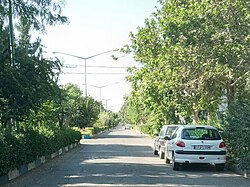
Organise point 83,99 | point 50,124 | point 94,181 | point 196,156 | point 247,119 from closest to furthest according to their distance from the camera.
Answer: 1. point 94,181
2. point 247,119
3. point 196,156
4. point 50,124
5. point 83,99

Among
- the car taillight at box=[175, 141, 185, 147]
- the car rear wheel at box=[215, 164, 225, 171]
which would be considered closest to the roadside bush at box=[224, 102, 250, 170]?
the car rear wheel at box=[215, 164, 225, 171]

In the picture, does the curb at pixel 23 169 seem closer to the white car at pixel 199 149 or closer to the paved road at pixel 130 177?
the paved road at pixel 130 177

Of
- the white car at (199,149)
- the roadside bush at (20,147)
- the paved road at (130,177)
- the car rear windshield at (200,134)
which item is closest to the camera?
the paved road at (130,177)

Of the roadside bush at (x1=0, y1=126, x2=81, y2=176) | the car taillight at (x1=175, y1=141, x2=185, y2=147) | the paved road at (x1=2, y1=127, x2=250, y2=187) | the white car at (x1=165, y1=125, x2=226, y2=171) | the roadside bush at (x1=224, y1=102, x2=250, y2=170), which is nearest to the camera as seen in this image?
the paved road at (x1=2, y1=127, x2=250, y2=187)

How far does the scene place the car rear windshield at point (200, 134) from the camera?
1622 centimetres

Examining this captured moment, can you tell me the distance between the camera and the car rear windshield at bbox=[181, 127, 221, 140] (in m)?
16.2

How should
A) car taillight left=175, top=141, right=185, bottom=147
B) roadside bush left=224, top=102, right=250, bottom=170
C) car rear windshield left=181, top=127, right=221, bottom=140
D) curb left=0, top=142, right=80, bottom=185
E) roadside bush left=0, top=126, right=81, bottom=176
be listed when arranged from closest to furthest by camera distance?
1. roadside bush left=0, top=126, right=81, bottom=176
2. curb left=0, top=142, right=80, bottom=185
3. roadside bush left=224, top=102, right=250, bottom=170
4. car taillight left=175, top=141, right=185, bottom=147
5. car rear windshield left=181, top=127, right=221, bottom=140

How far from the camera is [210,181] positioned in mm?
13375

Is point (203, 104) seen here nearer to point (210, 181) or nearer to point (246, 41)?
point (246, 41)

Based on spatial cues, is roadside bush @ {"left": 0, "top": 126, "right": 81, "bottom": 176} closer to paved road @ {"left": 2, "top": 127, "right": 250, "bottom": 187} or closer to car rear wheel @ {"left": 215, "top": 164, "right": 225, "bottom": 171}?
paved road @ {"left": 2, "top": 127, "right": 250, "bottom": 187}

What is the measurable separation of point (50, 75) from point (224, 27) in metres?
6.72

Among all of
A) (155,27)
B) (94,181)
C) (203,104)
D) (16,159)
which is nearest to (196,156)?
(94,181)

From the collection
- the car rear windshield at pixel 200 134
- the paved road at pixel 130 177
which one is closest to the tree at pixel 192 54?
the car rear windshield at pixel 200 134

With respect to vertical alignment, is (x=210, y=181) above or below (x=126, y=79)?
below
